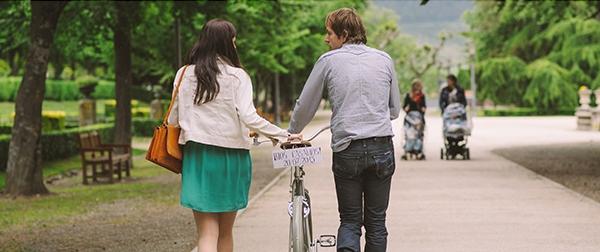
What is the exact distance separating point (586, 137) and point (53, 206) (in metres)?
21.9

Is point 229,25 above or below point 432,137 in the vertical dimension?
above

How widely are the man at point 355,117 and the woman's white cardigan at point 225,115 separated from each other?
288 millimetres

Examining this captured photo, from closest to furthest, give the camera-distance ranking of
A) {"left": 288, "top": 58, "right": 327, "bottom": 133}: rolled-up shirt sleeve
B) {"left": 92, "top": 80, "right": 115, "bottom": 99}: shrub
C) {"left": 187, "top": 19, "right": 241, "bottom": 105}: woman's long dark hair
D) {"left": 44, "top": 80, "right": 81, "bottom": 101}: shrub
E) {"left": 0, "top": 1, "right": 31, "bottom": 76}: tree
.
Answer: {"left": 187, "top": 19, "right": 241, "bottom": 105}: woman's long dark hair
{"left": 288, "top": 58, "right": 327, "bottom": 133}: rolled-up shirt sleeve
{"left": 0, "top": 1, "right": 31, "bottom": 76}: tree
{"left": 44, "top": 80, "right": 81, "bottom": 101}: shrub
{"left": 92, "top": 80, "right": 115, "bottom": 99}: shrub

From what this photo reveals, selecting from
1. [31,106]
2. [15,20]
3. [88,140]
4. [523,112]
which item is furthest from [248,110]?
[523,112]

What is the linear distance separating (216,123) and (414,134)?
17.2 m

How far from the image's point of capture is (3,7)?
23.2 metres

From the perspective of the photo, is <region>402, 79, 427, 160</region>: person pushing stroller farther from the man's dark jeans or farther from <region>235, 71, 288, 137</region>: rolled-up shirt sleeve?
<region>235, 71, 288, 137</region>: rolled-up shirt sleeve

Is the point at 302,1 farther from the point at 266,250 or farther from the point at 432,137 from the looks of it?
the point at 266,250

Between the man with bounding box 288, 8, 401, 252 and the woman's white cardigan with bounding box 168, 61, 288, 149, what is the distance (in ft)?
0.95

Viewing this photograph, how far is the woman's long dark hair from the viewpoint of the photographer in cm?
677

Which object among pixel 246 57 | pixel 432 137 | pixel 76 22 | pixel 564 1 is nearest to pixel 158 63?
pixel 246 57

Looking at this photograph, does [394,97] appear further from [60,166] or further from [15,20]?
[60,166]

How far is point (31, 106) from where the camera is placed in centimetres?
1731

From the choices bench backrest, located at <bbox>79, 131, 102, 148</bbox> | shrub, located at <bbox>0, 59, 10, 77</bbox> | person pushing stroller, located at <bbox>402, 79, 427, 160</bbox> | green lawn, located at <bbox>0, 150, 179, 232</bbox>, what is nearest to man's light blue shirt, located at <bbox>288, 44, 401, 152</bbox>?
green lawn, located at <bbox>0, 150, 179, 232</bbox>
